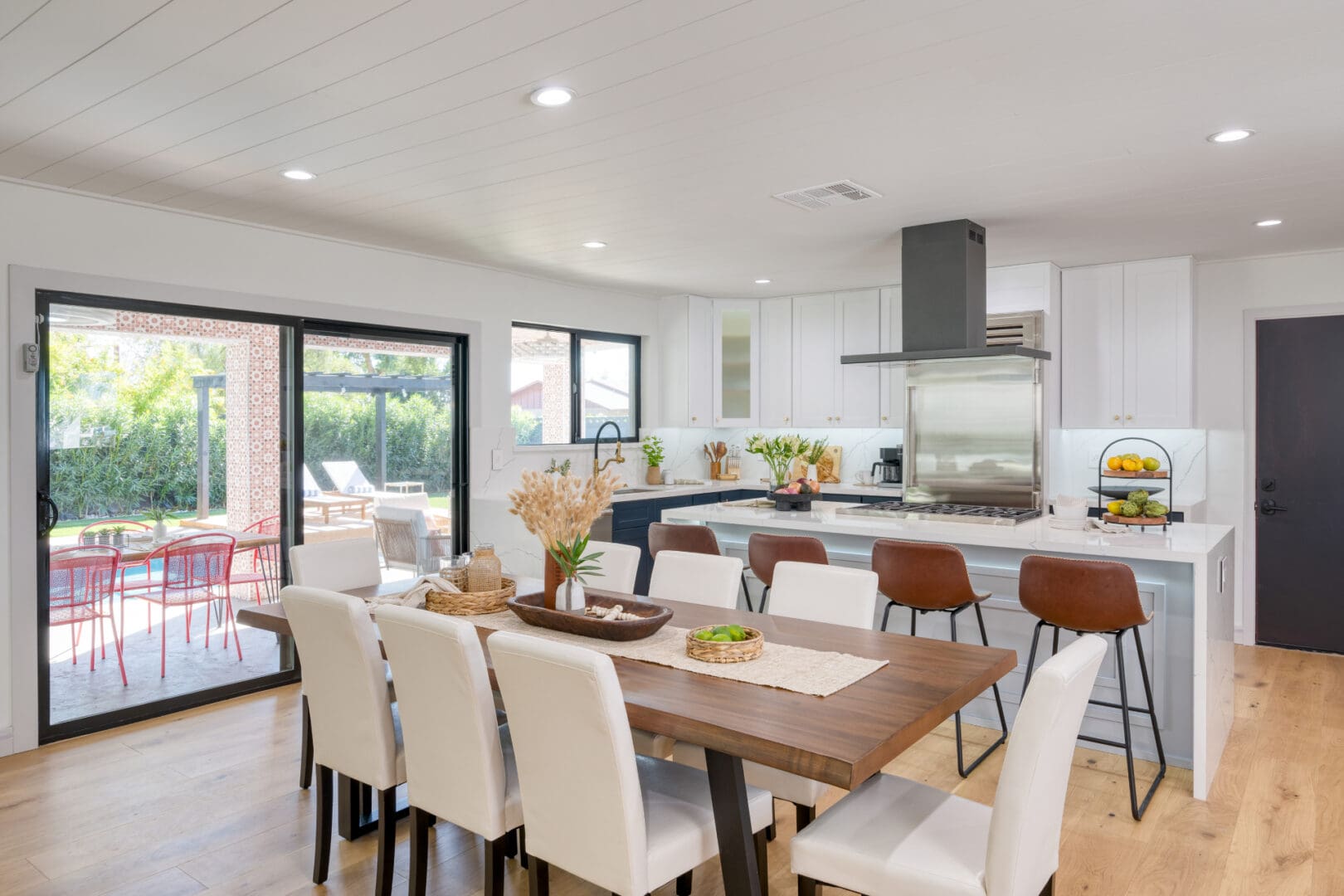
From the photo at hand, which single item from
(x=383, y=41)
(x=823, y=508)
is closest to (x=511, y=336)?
(x=823, y=508)

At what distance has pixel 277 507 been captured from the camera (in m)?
4.58

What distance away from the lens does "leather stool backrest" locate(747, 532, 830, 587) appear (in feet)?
11.8

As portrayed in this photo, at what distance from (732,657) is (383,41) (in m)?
1.86

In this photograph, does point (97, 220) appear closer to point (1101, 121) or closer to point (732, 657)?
point (732, 657)

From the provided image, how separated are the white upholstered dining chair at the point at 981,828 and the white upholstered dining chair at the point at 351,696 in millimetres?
1161

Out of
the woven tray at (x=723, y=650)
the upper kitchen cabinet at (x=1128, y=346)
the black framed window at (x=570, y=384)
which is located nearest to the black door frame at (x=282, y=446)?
the black framed window at (x=570, y=384)

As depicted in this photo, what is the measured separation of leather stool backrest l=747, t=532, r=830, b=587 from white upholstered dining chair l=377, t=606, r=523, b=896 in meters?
1.68

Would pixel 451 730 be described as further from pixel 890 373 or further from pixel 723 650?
pixel 890 373

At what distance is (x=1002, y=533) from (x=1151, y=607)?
2.04 ft

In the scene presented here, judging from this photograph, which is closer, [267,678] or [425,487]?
[267,678]

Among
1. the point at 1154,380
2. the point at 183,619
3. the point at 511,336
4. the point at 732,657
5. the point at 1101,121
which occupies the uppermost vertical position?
the point at 1101,121

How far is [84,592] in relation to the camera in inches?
154

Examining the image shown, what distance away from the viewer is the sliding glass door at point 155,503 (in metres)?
3.82

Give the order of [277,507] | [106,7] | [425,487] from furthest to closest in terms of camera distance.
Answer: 1. [425,487]
2. [277,507]
3. [106,7]
